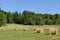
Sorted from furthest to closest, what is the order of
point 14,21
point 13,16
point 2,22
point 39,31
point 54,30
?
point 13,16 < point 14,21 < point 2,22 < point 39,31 < point 54,30

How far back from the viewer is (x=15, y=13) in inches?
4333

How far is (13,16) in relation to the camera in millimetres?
104000

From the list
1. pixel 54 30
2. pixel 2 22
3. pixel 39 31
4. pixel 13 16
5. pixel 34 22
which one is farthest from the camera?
pixel 13 16

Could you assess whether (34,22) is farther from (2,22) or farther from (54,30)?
(54,30)

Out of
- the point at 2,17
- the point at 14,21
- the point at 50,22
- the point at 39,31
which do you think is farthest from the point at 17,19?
the point at 39,31

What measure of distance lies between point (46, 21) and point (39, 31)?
67.8m

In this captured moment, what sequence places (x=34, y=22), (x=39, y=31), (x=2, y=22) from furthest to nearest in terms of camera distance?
1. (x=34, y=22)
2. (x=2, y=22)
3. (x=39, y=31)

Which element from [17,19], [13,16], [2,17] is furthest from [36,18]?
[2,17]

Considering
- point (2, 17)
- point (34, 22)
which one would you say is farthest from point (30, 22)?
point (2, 17)

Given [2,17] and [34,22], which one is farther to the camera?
[34,22]

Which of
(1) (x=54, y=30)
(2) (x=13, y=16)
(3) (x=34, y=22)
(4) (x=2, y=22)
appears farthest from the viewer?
(2) (x=13, y=16)

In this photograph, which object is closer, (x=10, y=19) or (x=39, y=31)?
(x=39, y=31)

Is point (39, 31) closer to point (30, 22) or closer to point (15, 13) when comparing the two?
point (30, 22)

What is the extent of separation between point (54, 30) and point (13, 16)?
85.5m
